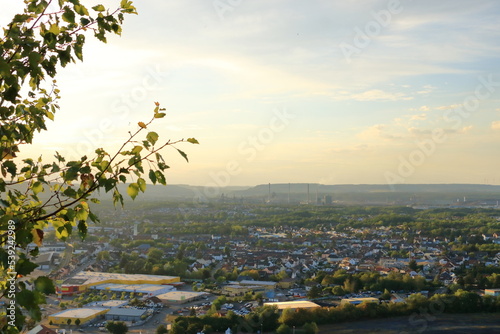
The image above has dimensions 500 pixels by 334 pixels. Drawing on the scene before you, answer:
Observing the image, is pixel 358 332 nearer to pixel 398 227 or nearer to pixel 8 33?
pixel 8 33

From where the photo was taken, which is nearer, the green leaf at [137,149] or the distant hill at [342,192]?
the green leaf at [137,149]

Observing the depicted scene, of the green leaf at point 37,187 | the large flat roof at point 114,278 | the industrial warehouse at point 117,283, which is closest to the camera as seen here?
the green leaf at point 37,187

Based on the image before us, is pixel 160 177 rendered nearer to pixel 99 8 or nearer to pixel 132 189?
→ pixel 132 189

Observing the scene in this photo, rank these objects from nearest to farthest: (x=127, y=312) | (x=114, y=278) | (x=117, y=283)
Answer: (x=127, y=312) < (x=117, y=283) < (x=114, y=278)

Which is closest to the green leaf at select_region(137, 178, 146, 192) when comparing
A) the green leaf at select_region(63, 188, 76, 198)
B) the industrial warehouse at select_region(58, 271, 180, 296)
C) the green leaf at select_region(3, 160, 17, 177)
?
the green leaf at select_region(63, 188, 76, 198)

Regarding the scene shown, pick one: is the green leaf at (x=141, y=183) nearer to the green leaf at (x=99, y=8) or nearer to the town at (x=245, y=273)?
the green leaf at (x=99, y=8)

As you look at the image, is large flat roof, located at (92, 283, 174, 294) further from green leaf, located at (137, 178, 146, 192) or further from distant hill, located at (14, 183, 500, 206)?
distant hill, located at (14, 183, 500, 206)

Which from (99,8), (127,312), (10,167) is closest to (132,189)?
(10,167)

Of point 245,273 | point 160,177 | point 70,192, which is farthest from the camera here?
point 245,273

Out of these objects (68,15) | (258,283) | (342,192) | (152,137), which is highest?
(68,15)

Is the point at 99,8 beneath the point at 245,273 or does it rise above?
above

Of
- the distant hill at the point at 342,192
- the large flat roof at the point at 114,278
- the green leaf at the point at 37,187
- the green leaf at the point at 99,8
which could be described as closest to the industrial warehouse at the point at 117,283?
the large flat roof at the point at 114,278
